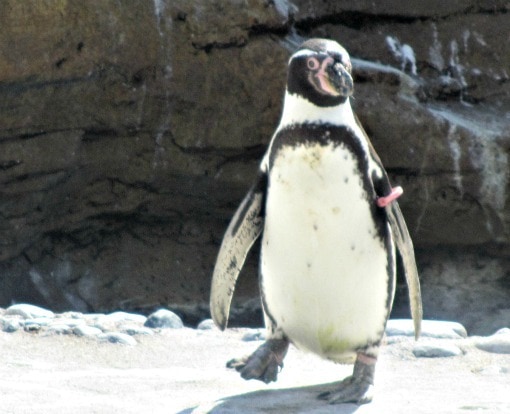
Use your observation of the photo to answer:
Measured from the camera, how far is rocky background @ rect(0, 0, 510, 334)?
7020 mm

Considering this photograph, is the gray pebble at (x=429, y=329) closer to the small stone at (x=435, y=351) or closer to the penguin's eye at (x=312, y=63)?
the small stone at (x=435, y=351)

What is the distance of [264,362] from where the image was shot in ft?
12.5

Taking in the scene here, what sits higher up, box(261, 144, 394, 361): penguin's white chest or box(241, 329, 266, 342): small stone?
box(261, 144, 394, 361): penguin's white chest

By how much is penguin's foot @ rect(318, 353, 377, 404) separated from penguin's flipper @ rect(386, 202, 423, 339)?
0.34 meters

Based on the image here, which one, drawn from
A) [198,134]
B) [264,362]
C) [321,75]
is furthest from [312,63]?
[198,134]

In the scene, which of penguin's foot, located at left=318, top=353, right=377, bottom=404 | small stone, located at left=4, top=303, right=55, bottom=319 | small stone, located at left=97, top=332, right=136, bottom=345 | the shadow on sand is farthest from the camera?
small stone, located at left=4, top=303, right=55, bottom=319

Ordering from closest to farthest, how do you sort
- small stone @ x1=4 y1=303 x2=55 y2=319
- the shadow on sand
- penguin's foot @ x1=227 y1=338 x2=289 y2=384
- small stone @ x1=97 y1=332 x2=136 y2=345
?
1. the shadow on sand
2. penguin's foot @ x1=227 y1=338 x2=289 y2=384
3. small stone @ x1=97 y1=332 x2=136 y2=345
4. small stone @ x1=4 y1=303 x2=55 y2=319

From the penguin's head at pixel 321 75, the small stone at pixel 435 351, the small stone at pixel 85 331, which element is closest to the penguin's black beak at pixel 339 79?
the penguin's head at pixel 321 75

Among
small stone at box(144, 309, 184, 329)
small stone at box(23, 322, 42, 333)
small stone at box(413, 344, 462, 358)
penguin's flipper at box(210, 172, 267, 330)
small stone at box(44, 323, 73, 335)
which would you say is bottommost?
small stone at box(144, 309, 184, 329)

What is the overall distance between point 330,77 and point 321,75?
0.11 ft

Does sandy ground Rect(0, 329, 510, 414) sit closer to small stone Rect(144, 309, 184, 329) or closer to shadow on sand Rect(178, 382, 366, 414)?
shadow on sand Rect(178, 382, 366, 414)

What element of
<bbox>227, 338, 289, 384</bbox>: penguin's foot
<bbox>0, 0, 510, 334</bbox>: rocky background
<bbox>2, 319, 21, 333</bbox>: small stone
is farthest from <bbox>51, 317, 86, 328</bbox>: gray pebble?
<bbox>0, 0, 510, 334</bbox>: rocky background

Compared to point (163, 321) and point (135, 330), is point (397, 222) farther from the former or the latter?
point (163, 321)

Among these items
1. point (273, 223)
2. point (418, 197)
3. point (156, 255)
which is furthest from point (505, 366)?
point (156, 255)
